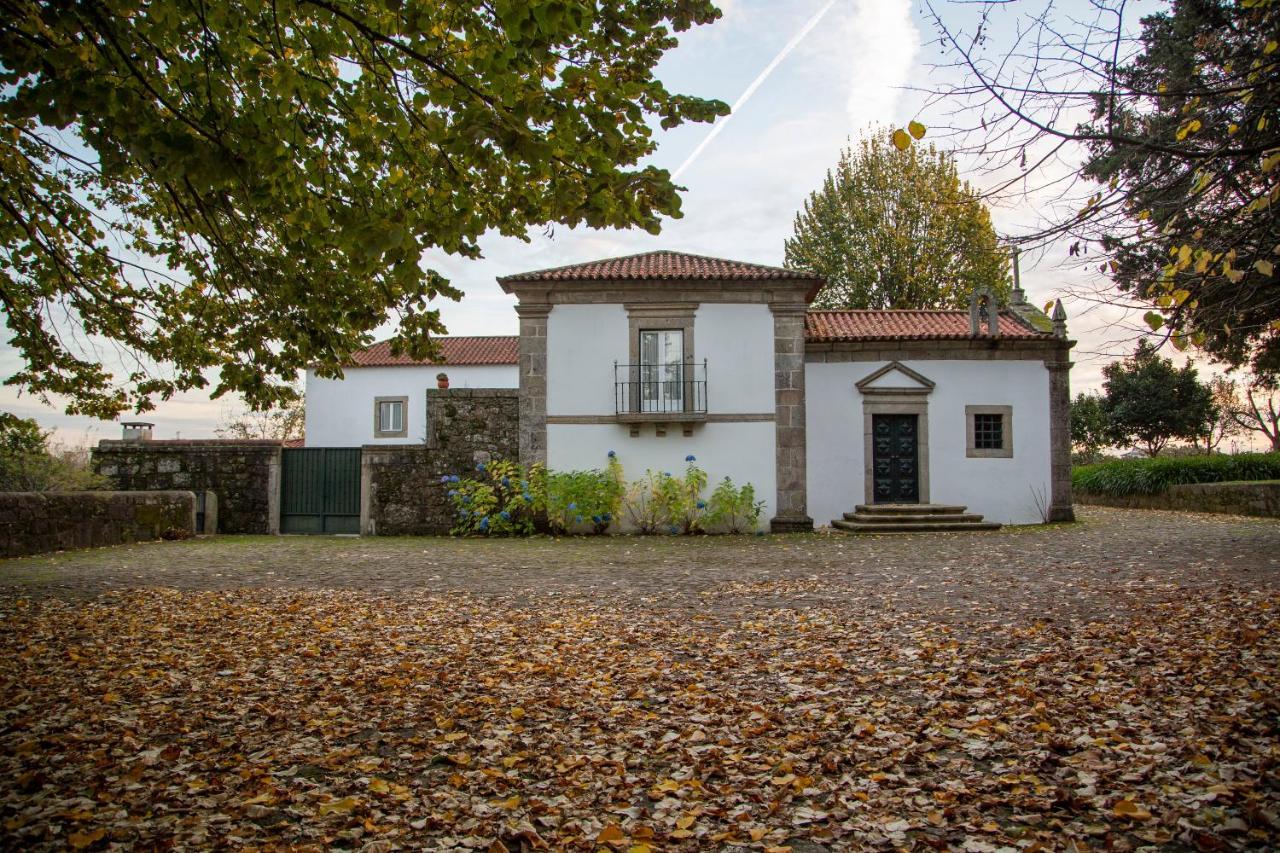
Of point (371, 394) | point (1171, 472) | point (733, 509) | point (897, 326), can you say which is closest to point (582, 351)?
point (733, 509)

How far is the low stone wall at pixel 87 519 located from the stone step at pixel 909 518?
11738 millimetres

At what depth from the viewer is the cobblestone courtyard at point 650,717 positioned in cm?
251

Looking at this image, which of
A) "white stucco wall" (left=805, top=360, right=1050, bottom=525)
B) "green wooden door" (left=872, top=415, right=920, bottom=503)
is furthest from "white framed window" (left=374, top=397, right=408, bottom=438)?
"green wooden door" (left=872, top=415, right=920, bottom=503)

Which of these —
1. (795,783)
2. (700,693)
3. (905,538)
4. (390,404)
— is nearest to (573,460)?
(905,538)

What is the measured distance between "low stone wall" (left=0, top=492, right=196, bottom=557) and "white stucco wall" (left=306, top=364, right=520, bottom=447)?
39.2 feet

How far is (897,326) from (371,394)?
17.1 metres

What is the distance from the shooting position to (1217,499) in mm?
15672

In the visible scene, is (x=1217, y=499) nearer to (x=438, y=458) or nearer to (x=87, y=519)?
(x=438, y=458)

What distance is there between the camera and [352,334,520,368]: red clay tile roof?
2465 cm

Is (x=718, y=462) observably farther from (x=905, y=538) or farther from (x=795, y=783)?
(x=795, y=783)

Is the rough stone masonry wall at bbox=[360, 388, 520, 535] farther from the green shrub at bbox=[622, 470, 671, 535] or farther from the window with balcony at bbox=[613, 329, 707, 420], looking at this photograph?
the green shrub at bbox=[622, 470, 671, 535]

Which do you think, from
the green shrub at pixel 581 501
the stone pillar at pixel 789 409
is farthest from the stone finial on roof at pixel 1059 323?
the green shrub at pixel 581 501

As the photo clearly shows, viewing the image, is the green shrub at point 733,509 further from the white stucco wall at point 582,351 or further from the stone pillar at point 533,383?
the stone pillar at point 533,383

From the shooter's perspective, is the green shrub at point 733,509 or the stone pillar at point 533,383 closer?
the green shrub at point 733,509
